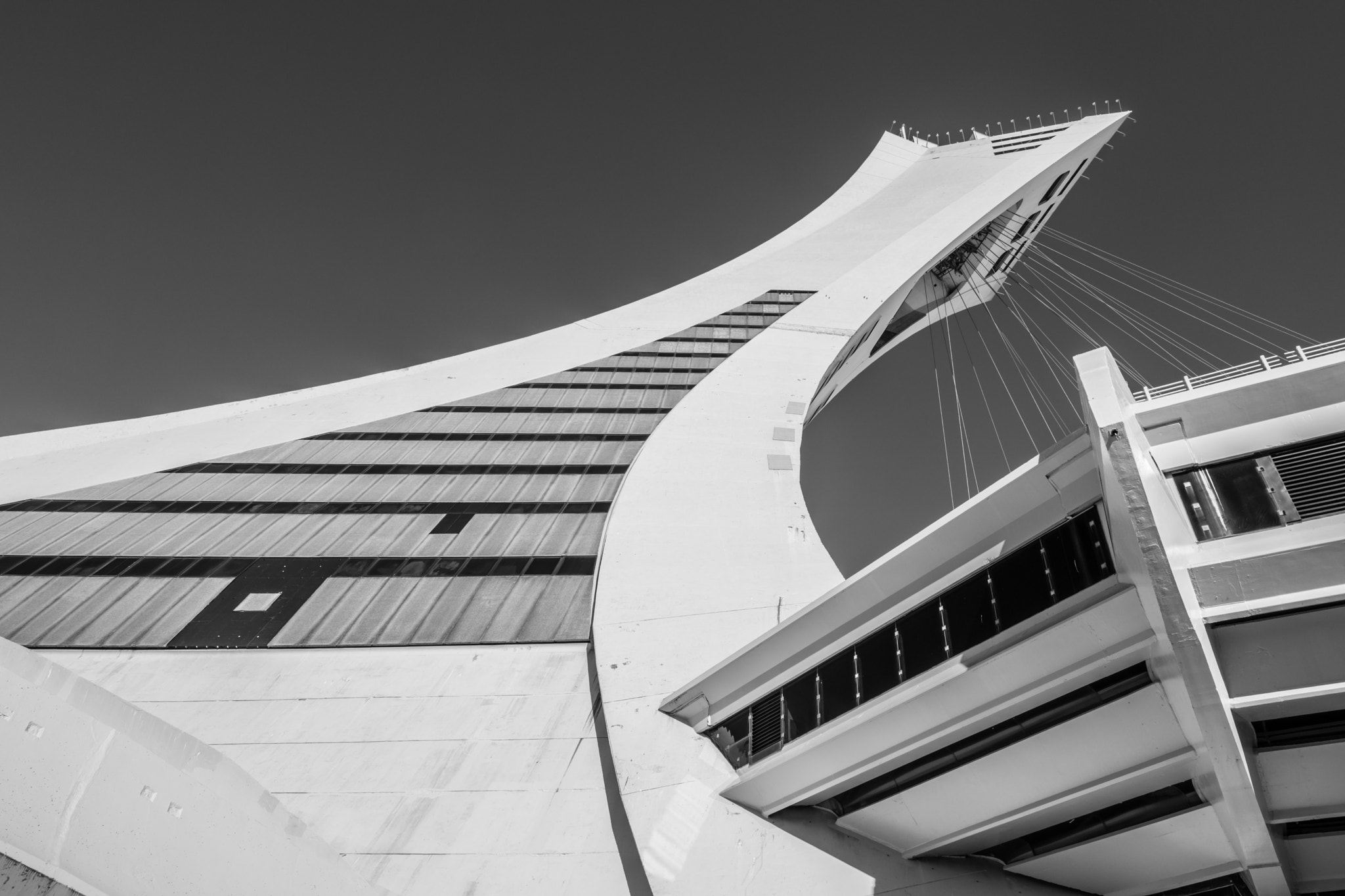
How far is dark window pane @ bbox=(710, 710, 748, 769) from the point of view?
905cm

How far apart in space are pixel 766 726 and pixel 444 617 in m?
7.04

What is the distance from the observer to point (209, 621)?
1300 cm

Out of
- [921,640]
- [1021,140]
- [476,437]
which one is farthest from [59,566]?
[1021,140]

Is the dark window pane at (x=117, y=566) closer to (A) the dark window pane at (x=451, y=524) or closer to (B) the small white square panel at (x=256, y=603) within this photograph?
(B) the small white square panel at (x=256, y=603)

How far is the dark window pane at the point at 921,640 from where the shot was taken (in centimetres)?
721

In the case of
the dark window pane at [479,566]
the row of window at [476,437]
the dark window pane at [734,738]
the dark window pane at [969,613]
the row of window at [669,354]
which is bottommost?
the dark window pane at [734,738]

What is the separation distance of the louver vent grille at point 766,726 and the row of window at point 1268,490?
5.18 m

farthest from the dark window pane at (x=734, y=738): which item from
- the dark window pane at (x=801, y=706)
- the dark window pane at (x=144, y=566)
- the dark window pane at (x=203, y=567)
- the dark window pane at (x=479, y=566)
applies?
the dark window pane at (x=144, y=566)

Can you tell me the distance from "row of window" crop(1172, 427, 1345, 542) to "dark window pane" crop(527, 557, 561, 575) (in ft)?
38.3

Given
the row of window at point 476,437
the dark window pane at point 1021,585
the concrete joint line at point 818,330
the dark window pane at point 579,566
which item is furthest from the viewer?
the concrete joint line at point 818,330

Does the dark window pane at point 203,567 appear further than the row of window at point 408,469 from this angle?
No

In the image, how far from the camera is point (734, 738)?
940 cm

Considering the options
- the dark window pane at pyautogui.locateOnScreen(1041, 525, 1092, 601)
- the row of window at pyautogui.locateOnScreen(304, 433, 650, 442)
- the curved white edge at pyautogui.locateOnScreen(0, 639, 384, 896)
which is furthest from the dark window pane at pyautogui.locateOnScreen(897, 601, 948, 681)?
the row of window at pyautogui.locateOnScreen(304, 433, 650, 442)

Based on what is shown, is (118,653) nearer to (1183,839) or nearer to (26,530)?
(26,530)
